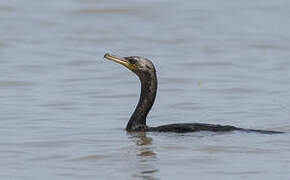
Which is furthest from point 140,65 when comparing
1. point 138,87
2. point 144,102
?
point 138,87

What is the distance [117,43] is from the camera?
21984 mm

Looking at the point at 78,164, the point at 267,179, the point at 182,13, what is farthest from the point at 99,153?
the point at 182,13

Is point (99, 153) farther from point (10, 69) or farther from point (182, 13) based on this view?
point (182, 13)

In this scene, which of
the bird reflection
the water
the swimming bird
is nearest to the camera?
the bird reflection

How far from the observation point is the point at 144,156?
10.5 m

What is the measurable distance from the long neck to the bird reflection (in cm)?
21

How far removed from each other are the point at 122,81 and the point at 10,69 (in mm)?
2147

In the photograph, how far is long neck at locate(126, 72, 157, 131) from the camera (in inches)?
483

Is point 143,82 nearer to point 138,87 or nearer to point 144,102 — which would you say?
point 144,102

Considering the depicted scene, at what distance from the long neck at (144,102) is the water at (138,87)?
0.20 meters

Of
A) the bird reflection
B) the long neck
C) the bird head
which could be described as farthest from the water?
the bird head

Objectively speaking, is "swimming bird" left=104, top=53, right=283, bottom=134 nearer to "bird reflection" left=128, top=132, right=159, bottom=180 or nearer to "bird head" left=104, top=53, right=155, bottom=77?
"bird head" left=104, top=53, right=155, bottom=77


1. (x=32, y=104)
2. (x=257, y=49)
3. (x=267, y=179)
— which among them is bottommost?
(x=267, y=179)

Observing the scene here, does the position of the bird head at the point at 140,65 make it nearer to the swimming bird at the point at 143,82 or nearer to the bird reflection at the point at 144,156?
the swimming bird at the point at 143,82
